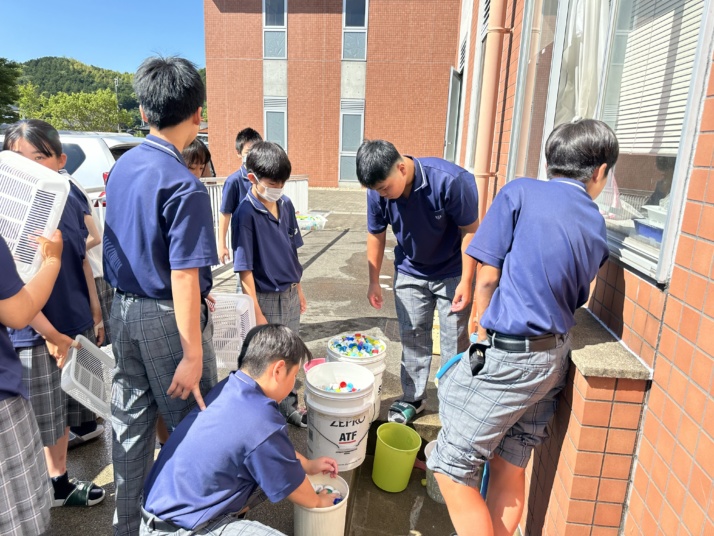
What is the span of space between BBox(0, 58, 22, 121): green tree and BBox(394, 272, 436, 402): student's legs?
37839mm

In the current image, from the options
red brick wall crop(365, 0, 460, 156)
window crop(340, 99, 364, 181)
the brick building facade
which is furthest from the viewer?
window crop(340, 99, 364, 181)

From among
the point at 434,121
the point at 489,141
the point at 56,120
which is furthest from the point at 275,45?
the point at 56,120

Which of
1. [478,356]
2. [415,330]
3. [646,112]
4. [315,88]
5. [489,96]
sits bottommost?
[415,330]

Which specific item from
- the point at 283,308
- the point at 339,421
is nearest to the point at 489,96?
the point at 283,308

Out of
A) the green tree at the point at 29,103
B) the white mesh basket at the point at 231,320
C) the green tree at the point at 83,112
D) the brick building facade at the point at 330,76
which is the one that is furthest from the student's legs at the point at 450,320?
the green tree at the point at 29,103

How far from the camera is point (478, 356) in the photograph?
6.17 feet

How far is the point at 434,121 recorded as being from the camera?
63.0 feet

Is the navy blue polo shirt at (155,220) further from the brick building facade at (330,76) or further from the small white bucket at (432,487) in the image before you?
the brick building facade at (330,76)

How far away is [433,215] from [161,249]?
5.29 ft

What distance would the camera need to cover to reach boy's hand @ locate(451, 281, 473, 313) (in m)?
2.75

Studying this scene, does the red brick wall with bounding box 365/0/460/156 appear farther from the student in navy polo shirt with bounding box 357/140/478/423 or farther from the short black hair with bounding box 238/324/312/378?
the short black hair with bounding box 238/324/312/378

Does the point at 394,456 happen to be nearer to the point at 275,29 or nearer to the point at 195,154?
the point at 195,154

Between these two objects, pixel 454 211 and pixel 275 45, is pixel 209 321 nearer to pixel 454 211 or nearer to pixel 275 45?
pixel 454 211

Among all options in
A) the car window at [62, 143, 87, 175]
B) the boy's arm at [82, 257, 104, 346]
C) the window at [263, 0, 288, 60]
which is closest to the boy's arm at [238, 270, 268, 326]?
the boy's arm at [82, 257, 104, 346]
